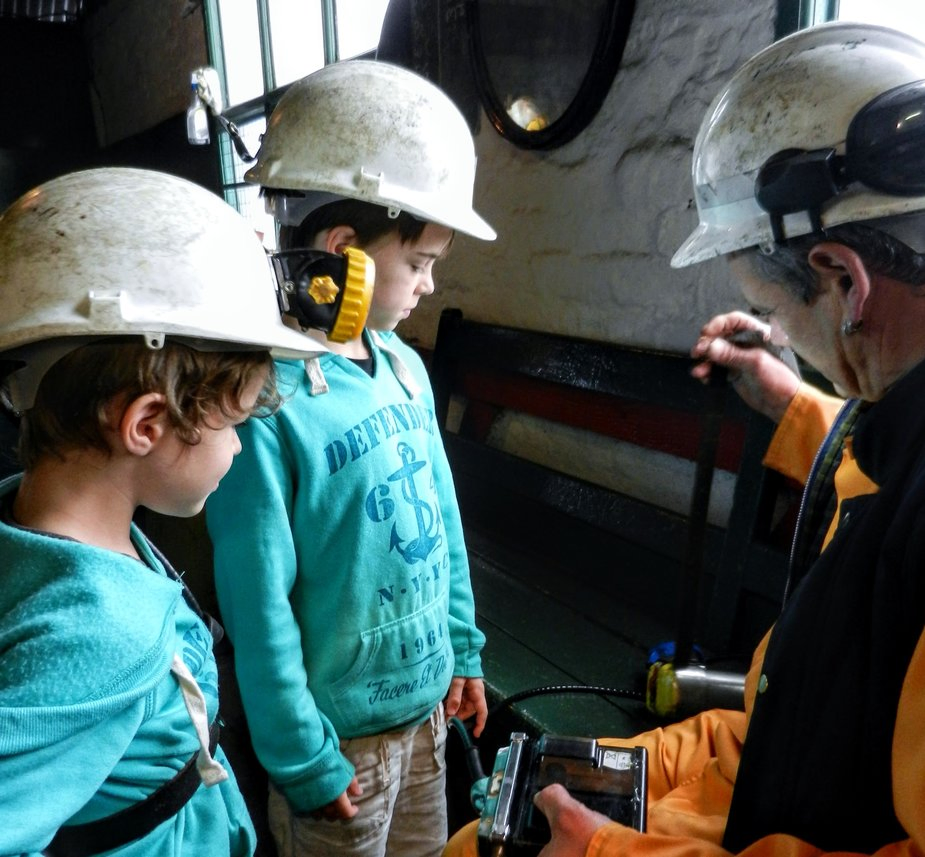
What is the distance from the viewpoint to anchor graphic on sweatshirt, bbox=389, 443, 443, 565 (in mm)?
1322

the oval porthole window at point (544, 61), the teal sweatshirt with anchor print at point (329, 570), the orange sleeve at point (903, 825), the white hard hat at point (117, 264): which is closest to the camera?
the orange sleeve at point (903, 825)

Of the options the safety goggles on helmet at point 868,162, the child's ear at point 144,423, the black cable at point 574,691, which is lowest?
the black cable at point 574,691

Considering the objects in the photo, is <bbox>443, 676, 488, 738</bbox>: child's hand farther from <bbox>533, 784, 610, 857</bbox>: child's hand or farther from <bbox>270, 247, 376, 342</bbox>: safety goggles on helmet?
<bbox>270, 247, 376, 342</bbox>: safety goggles on helmet

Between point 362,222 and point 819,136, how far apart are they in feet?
2.55

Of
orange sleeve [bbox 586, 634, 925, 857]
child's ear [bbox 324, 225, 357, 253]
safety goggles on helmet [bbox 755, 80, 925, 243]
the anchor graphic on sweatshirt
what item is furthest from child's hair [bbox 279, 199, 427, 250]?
orange sleeve [bbox 586, 634, 925, 857]

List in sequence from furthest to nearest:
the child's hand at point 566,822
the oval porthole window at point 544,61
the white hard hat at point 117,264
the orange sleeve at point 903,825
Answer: the oval porthole window at point 544,61 < the child's hand at point 566,822 < the white hard hat at point 117,264 < the orange sleeve at point 903,825

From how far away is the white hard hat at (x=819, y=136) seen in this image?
34.1 inches

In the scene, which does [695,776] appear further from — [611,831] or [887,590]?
[887,590]

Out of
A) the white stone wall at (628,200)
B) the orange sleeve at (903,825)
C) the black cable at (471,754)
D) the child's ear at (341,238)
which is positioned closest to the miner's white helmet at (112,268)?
the child's ear at (341,238)

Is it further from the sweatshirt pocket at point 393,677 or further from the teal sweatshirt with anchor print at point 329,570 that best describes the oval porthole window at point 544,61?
the sweatshirt pocket at point 393,677

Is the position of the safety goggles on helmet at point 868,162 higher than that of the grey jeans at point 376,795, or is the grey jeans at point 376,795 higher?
the safety goggles on helmet at point 868,162

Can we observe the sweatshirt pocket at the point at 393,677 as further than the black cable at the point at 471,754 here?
No

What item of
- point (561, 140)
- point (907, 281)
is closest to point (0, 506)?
point (907, 281)

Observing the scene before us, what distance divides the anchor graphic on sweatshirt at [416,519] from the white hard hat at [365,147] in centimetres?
47
